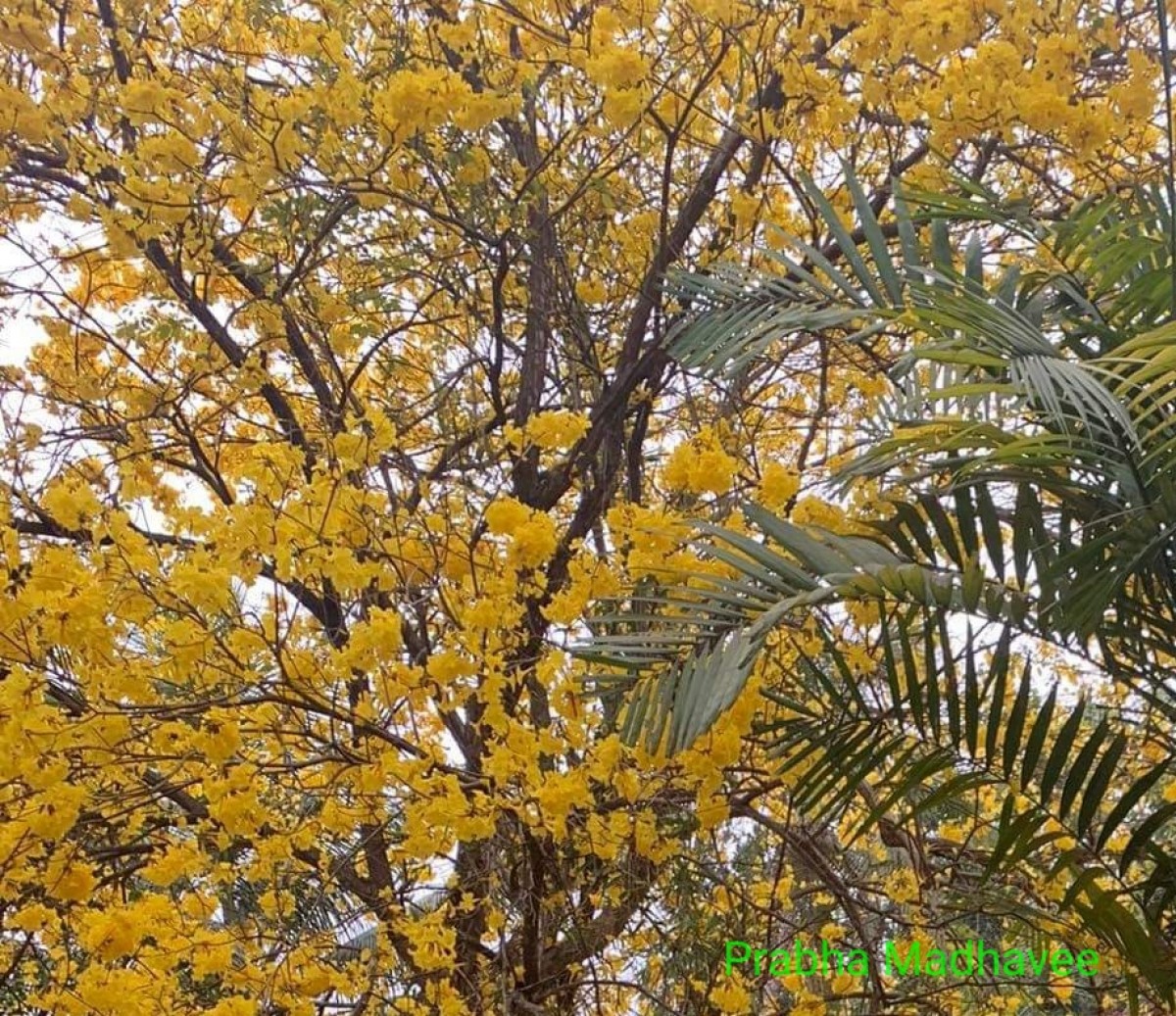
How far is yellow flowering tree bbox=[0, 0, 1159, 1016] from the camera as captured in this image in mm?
1774

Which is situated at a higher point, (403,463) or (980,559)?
(403,463)

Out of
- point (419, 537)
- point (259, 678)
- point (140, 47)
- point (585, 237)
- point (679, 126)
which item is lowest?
point (259, 678)

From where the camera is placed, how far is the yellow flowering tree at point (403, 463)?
5.82ft

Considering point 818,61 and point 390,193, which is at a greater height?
point 818,61

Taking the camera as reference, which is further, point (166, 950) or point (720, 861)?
point (720, 861)

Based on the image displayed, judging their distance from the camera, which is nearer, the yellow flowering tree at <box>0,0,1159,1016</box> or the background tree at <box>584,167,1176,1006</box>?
the background tree at <box>584,167,1176,1006</box>

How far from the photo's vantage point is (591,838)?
197cm

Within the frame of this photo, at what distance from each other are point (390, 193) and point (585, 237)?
2.54 ft

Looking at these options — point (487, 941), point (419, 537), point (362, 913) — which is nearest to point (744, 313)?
point (419, 537)

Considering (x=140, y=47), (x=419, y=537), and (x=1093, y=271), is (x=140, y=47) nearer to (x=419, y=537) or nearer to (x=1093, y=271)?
(x=419, y=537)

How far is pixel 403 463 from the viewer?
2.66 meters

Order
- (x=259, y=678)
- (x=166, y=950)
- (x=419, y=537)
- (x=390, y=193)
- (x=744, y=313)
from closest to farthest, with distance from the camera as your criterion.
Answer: (x=259, y=678)
(x=166, y=950)
(x=419, y=537)
(x=744, y=313)
(x=390, y=193)

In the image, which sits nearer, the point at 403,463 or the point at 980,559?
the point at 980,559

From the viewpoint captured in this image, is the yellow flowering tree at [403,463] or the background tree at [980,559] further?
the yellow flowering tree at [403,463]
